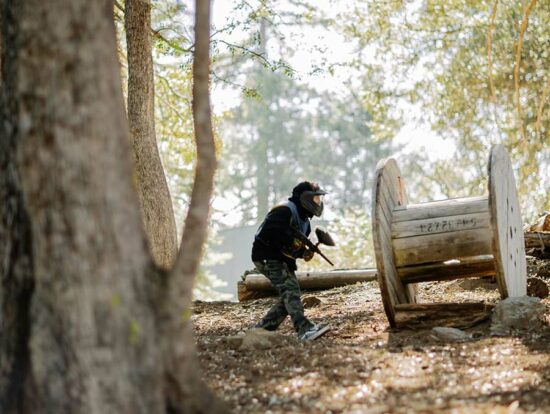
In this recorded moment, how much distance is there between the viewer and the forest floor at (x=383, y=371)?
468cm

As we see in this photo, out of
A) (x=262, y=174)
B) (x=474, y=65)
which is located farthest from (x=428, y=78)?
(x=262, y=174)

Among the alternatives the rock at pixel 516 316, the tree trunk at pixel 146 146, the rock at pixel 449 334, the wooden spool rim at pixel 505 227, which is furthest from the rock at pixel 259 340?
the tree trunk at pixel 146 146

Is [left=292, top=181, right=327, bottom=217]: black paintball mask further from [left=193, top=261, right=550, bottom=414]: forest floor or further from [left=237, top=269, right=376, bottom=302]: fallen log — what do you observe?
[left=237, top=269, right=376, bottom=302]: fallen log

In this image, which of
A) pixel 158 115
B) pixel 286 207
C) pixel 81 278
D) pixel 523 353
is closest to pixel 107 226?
pixel 81 278

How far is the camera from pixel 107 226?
3.63m

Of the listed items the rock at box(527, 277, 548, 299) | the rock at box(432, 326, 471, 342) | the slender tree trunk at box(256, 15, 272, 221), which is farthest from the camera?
the slender tree trunk at box(256, 15, 272, 221)

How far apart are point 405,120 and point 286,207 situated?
42.4 feet

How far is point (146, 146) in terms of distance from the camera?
1142 centimetres

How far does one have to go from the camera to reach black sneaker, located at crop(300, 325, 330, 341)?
8205mm

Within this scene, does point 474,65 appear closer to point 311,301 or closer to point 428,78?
point 428,78

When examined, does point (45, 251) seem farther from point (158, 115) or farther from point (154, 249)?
point (158, 115)

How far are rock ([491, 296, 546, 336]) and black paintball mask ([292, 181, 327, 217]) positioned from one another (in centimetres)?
218

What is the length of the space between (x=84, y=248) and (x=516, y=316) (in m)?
5.31

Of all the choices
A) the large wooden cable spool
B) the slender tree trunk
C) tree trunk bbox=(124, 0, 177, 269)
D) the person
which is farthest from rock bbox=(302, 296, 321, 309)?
the slender tree trunk
